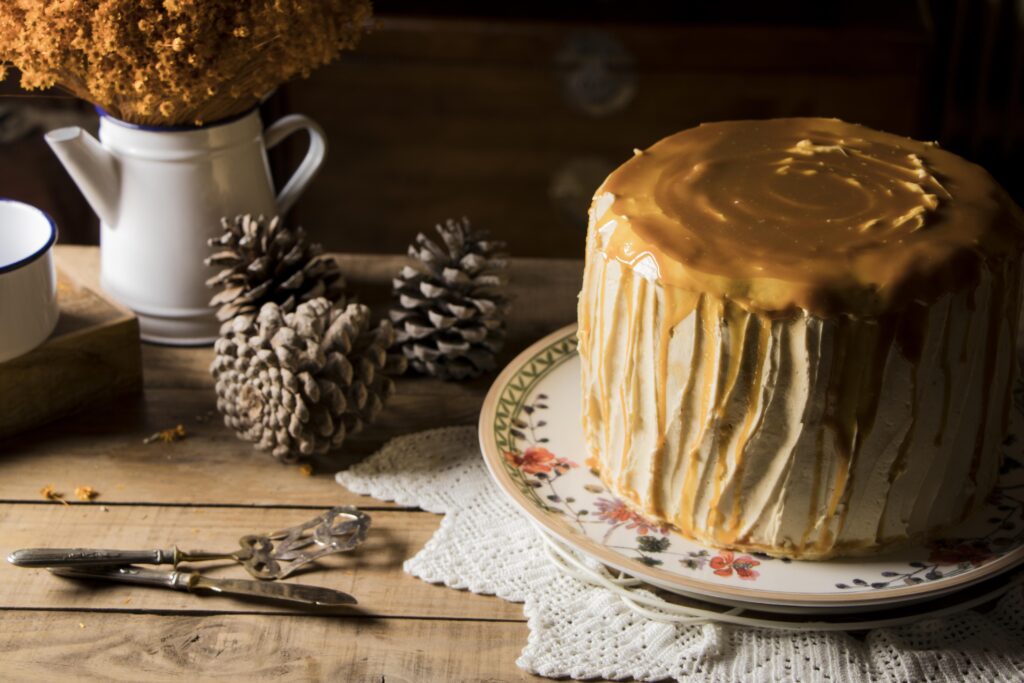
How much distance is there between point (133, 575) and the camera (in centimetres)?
105

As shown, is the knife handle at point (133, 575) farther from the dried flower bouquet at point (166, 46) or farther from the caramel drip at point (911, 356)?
the caramel drip at point (911, 356)

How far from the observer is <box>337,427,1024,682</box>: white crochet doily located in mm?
970

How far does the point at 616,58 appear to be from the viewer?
7.48ft

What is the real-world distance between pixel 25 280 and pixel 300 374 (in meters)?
0.28

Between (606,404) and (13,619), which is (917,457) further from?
(13,619)

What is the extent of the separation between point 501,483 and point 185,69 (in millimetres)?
499

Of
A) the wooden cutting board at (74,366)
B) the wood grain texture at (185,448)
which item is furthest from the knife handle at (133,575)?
the wooden cutting board at (74,366)

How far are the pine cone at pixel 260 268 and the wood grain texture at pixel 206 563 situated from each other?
9.0 inches

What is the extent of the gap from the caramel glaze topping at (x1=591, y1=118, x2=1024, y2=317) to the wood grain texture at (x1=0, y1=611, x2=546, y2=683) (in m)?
0.33

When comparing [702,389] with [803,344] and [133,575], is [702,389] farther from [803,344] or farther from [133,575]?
[133,575]

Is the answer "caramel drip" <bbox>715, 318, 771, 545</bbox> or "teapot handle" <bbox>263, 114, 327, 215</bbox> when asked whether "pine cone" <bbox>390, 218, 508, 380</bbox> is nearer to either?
"teapot handle" <bbox>263, 114, 327, 215</bbox>

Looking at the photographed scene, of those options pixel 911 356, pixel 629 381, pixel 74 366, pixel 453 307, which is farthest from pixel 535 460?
pixel 74 366

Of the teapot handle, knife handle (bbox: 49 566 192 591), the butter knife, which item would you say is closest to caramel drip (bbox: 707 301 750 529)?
the butter knife

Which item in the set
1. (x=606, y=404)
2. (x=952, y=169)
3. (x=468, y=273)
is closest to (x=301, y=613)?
(x=606, y=404)
